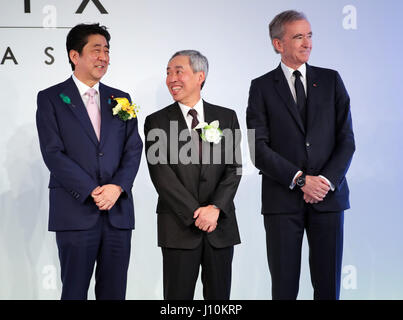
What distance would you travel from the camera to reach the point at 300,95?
4121 millimetres

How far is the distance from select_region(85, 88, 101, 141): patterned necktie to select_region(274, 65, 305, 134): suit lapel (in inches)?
45.0

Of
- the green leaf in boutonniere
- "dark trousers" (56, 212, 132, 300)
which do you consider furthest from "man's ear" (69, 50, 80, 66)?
"dark trousers" (56, 212, 132, 300)

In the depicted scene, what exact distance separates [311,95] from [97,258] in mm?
1670

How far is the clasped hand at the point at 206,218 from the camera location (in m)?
3.75

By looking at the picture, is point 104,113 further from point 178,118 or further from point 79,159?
point 178,118

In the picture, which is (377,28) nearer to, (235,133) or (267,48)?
(267,48)

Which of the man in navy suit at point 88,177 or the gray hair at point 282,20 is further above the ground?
the gray hair at point 282,20

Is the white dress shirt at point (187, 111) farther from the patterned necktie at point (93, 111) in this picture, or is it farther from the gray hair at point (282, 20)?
the gray hair at point (282, 20)

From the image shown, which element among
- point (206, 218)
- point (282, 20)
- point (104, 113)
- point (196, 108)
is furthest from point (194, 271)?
point (282, 20)

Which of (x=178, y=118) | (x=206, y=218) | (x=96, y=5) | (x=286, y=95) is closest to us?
(x=206, y=218)

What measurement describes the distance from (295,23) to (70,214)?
1866 mm

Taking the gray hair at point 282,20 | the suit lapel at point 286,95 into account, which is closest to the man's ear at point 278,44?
the gray hair at point 282,20

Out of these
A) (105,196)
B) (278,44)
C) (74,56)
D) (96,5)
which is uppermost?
(96,5)

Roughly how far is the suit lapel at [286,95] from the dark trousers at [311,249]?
54 centimetres
